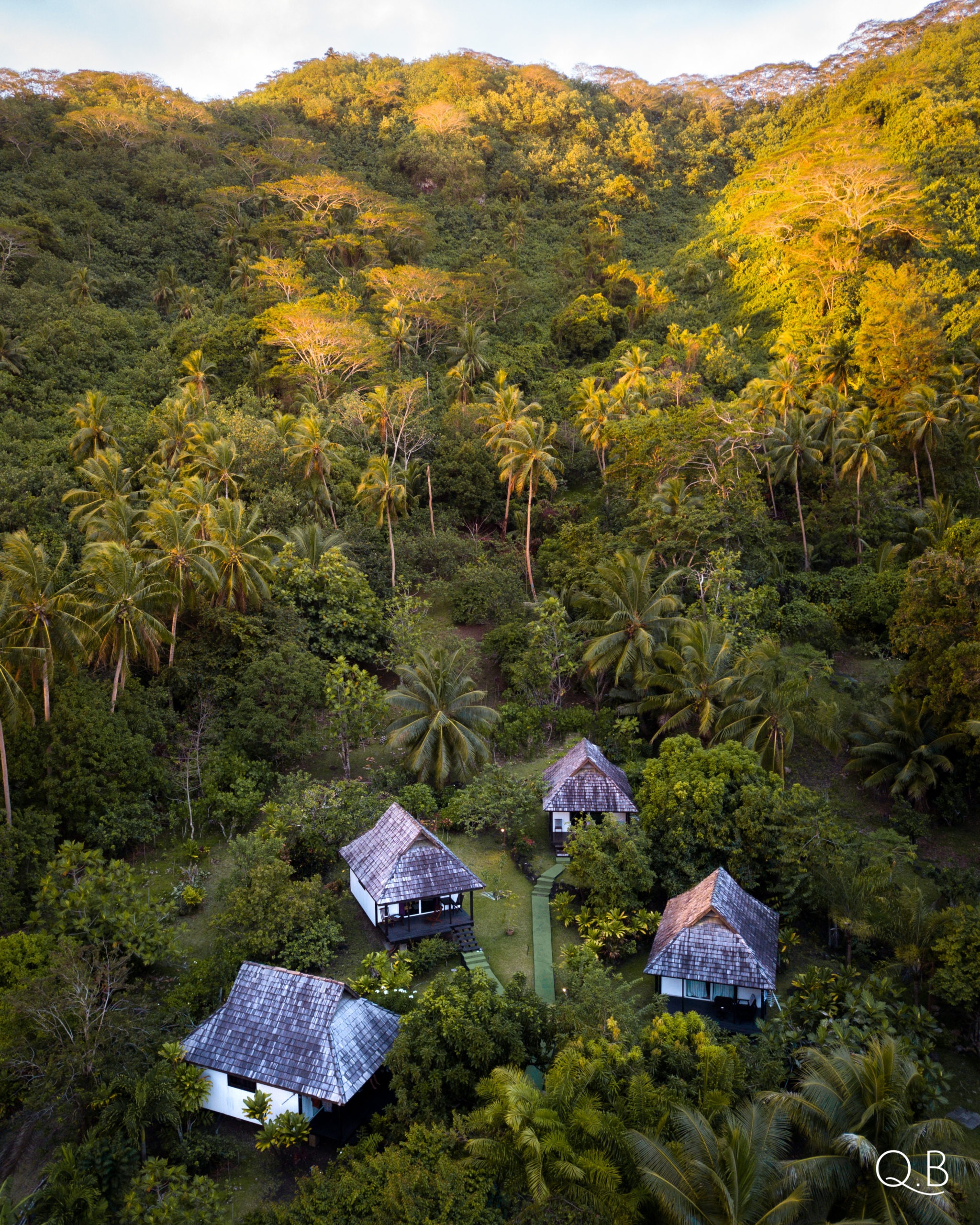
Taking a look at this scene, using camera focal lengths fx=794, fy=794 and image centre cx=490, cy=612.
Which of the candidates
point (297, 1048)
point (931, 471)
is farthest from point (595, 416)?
point (297, 1048)

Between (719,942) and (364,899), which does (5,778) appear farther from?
(719,942)

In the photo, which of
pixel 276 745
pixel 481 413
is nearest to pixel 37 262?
pixel 481 413

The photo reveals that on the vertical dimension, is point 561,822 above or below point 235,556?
below

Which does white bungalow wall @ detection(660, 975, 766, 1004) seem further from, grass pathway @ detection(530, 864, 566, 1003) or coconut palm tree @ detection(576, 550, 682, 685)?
coconut palm tree @ detection(576, 550, 682, 685)

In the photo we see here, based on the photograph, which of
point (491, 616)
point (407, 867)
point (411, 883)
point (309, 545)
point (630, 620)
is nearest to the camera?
point (411, 883)

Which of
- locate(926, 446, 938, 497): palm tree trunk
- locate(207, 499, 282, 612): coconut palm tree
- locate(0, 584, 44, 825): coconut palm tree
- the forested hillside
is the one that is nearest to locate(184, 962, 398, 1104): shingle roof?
the forested hillside

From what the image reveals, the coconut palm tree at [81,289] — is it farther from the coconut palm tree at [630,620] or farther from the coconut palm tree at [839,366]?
the coconut palm tree at [839,366]
